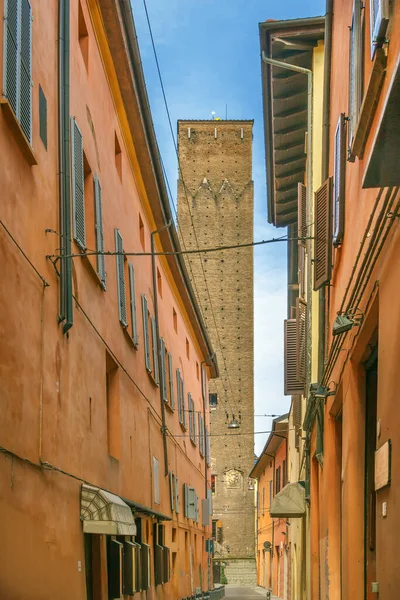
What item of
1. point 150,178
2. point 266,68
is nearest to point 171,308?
point 150,178

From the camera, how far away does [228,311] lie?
5903cm

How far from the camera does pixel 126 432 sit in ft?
45.4

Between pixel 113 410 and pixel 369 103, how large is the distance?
728 centimetres

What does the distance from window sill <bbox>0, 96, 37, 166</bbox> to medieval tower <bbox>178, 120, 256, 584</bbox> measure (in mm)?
49569

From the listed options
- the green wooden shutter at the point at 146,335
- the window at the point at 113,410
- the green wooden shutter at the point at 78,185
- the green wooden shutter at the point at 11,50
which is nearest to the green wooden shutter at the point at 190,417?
the green wooden shutter at the point at 146,335

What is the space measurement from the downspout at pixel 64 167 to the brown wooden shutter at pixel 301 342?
29.3 ft

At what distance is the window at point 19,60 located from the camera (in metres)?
7.25

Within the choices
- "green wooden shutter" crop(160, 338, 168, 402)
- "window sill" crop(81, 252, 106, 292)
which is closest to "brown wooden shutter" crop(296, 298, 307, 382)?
"green wooden shutter" crop(160, 338, 168, 402)

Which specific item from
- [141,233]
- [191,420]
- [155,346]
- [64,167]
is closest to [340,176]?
Result: [64,167]

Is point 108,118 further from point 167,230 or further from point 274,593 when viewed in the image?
point 274,593

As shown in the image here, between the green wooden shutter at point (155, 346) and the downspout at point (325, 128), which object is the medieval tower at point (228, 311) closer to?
the green wooden shutter at point (155, 346)

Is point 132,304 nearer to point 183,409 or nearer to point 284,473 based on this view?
point 183,409

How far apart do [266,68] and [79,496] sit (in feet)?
32.1

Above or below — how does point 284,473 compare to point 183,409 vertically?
below
